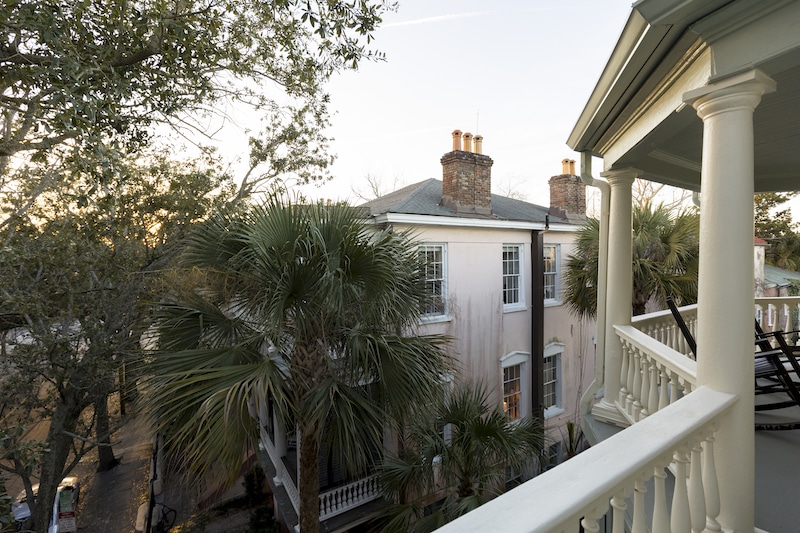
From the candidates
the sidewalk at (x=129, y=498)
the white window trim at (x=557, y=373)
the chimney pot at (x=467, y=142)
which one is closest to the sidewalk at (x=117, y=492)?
the sidewalk at (x=129, y=498)

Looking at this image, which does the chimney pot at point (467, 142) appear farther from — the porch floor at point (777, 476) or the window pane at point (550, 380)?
the porch floor at point (777, 476)

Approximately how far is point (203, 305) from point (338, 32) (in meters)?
3.51

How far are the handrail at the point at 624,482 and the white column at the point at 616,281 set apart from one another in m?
2.24

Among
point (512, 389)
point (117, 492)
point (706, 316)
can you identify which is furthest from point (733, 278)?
point (117, 492)

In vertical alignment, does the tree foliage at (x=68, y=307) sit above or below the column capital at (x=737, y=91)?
below

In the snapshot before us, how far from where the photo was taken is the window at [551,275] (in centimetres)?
1219

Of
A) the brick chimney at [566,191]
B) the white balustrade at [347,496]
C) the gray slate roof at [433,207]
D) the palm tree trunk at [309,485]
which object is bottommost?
the white balustrade at [347,496]

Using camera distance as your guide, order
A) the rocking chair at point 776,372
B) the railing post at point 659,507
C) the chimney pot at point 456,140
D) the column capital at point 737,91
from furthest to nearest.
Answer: the chimney pot at point 456,140, the rocking chair at point 776,372, the column capital at point 737,91, the railing post at point 659,507

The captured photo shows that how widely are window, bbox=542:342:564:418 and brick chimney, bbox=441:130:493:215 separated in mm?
4760

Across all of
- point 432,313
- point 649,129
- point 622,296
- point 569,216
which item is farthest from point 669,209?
point 649,129

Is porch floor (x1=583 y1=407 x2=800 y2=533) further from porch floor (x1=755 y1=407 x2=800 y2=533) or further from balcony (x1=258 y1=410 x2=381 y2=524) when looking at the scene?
balcony (x1=258 y1=410 x2=381 y2=524)

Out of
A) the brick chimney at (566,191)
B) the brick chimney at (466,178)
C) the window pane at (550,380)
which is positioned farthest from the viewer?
the brick chimney at (566,191)

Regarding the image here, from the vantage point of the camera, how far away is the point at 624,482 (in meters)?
1.35

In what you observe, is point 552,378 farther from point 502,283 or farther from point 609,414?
point 609,414
